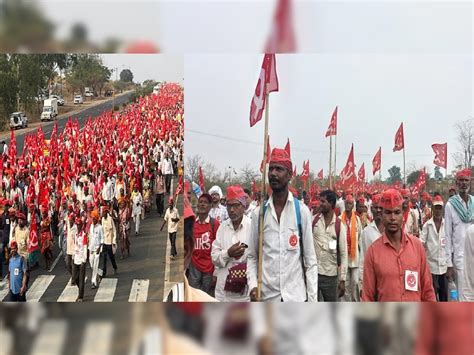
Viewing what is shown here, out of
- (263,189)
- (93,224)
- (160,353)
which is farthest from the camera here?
(93,224)

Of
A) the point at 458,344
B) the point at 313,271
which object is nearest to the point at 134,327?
the point at 313,271

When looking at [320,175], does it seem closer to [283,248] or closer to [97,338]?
[283,248]

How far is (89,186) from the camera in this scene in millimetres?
5375

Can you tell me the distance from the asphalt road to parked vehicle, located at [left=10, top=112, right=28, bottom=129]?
5cm

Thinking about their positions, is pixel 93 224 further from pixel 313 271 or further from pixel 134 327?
pixel 313 271

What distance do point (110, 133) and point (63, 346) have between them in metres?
1.65

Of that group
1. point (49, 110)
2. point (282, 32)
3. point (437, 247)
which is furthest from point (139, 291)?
point (437, 247)

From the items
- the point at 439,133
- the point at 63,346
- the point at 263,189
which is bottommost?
the point at 63,346

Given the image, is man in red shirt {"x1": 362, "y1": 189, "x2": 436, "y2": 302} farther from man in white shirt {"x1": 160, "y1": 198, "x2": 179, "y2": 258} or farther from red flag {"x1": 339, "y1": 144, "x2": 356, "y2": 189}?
man in white shirt {"x1": 160, "y1": 198, "x2": 179, "y2": 258}

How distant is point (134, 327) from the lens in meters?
5.15

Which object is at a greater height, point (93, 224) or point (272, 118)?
point (272, 118)

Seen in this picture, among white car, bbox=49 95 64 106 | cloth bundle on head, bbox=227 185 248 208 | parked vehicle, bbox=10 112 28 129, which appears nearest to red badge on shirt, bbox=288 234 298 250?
cloth bundle on head, bbox=227 185 248 208

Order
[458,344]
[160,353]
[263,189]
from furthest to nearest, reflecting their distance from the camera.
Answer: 1. [263,189]
2. [458,344]
3. [160,353]

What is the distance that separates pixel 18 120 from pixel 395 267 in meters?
2.99
